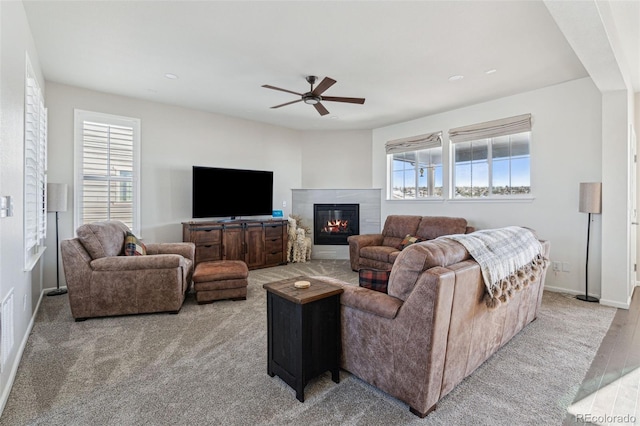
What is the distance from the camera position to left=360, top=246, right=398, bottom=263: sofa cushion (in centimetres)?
484

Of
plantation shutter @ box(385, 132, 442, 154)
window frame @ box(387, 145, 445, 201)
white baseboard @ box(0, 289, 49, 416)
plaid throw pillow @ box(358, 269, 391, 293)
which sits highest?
plantation shutter @ box(385, 132, 442, 154)

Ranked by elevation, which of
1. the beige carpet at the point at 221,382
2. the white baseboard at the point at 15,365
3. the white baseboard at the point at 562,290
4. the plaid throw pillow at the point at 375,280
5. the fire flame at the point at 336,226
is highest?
the fire flame at the point at 336,226

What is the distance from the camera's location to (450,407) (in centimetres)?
181

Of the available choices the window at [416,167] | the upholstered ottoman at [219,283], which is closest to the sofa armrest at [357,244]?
the window at [416,167]

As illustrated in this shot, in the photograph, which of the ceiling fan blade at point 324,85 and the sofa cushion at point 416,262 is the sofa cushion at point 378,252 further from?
the sofa cushion at point 416,262

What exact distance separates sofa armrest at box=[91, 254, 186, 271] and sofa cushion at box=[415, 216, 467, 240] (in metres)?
3.67

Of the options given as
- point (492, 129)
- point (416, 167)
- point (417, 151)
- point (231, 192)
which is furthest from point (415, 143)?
point (231, 192)

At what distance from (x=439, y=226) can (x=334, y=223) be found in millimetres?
2311

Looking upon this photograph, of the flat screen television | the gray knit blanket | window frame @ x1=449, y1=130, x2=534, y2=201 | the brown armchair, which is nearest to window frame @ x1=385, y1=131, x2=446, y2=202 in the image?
window frame @ x1=449, y1=130, x2=534, y2=201

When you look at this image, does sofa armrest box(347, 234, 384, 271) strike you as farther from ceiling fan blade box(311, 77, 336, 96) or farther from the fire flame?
ceiling fan blade box(311, 77, 336, 96)

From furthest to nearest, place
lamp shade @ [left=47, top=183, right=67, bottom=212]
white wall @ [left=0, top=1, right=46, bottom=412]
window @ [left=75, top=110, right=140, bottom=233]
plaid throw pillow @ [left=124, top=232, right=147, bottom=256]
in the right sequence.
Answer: window @ [left=75, top=110, right=140, bottom=233]
lamp shade @ [left=47, top=183, right=67, bottom=212]
plaid throw pillow @ [left=124, top=232, right=147, bottom=256]
white wall @ [left=0, top=1, right=46, bottom=412]

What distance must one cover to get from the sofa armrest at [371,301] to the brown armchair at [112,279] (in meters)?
2.10

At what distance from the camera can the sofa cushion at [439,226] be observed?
15.5 ft

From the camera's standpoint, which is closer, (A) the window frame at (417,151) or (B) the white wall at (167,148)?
(B) the white wall at (167,148)
